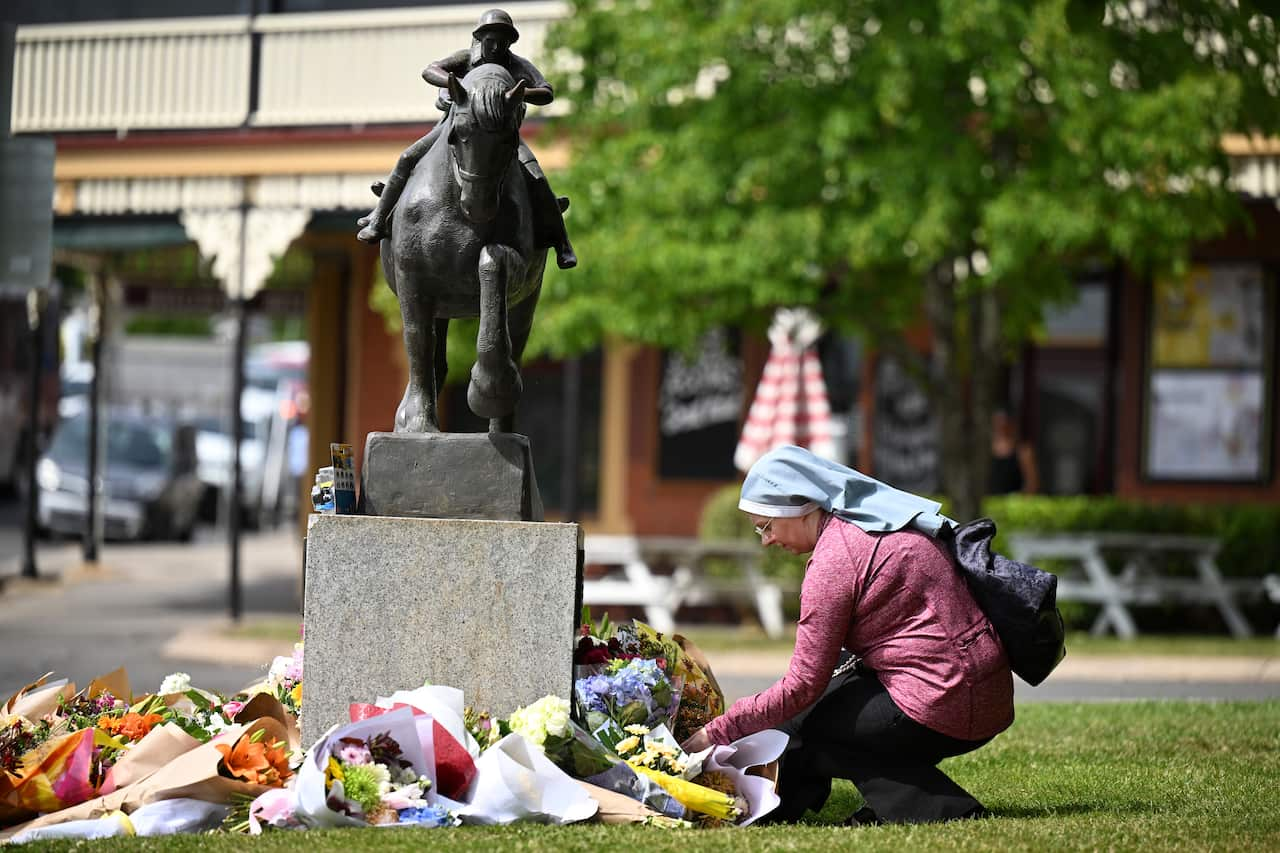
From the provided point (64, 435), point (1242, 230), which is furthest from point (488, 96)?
point (64, 435)

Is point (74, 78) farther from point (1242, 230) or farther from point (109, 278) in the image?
point (1242, 230)

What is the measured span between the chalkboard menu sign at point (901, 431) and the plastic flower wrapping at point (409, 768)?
11.1m

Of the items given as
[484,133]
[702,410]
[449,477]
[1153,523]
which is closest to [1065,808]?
[449,477]

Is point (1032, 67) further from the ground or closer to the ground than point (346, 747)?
further from the ground

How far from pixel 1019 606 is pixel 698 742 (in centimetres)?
113

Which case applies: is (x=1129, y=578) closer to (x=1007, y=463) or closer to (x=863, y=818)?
(x=1007, y=463)

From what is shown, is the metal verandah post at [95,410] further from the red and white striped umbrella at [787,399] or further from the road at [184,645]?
the red and white striped umbrella at [787,399]

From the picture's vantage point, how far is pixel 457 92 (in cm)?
544

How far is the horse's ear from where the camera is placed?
5441 mm

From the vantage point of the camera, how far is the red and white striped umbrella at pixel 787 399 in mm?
14719

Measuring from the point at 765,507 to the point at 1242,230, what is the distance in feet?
39.5

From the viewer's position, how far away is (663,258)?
12.1m

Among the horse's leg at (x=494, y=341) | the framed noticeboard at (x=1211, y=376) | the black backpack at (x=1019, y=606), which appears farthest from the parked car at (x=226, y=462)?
the black backpack at (x=1019, y=606)

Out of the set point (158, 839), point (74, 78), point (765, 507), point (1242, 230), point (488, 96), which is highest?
point (74, 78)
